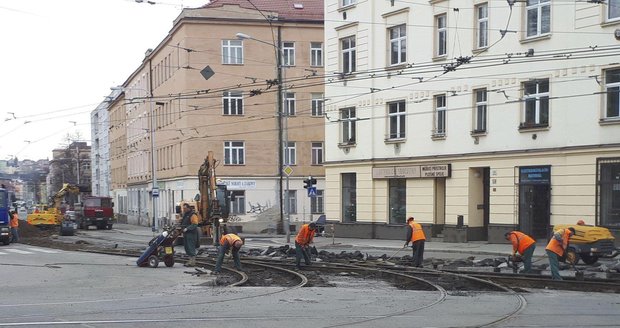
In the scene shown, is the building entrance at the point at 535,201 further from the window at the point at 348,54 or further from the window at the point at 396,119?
the window at the point at 348,54

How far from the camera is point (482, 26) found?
29.0 meters

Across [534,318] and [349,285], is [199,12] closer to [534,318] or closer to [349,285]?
[349,285]

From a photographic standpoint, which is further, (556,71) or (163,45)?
(163,45)

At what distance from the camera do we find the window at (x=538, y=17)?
26391 mm

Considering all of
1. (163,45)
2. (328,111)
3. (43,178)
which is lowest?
(43,178)

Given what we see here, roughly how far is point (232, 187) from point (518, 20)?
25430mm

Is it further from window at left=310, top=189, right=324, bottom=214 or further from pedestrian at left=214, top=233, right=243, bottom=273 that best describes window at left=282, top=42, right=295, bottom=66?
pedestrian at left=214, top=233, right=243, bottom=273

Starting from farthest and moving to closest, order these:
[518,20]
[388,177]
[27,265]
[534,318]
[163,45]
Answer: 1. [163,45]
2. [388,177]
3. [518,20]
4. [27,265]
5. [534,318]

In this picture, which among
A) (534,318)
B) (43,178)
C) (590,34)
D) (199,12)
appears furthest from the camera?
(43,178)

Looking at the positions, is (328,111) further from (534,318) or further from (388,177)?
(534,318)

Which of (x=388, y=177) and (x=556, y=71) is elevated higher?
→ (x=556, y=71)

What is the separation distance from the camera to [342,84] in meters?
35.4

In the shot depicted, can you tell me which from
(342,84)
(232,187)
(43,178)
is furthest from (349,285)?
(43,178)

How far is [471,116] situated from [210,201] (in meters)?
12.0
